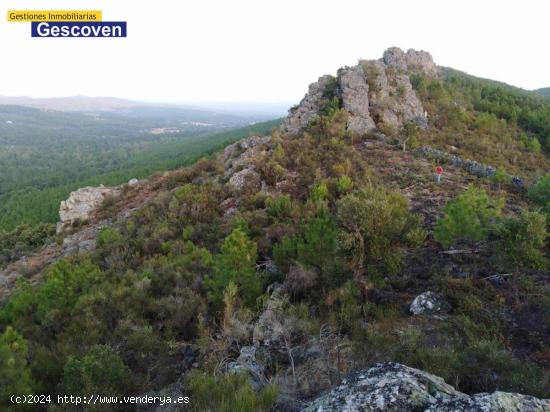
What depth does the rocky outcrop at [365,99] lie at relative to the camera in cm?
2366

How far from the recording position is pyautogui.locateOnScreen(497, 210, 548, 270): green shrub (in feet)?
23.6

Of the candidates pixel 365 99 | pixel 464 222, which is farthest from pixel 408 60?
pixel 464 222

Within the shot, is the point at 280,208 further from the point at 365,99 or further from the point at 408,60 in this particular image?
the point at 408,60

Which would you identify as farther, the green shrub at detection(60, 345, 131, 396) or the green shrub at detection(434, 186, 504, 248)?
the green shrub at detection(434, 186, 504, 248)

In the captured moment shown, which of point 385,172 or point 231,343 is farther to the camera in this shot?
point 385,172

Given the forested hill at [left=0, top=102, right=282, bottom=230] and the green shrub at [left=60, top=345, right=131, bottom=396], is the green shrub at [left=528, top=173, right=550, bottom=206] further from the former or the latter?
the forested hill at [left=0, top=102, right=282, bottom=230]

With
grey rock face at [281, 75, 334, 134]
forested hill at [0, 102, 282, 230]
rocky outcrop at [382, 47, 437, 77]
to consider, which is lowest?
forested hill at [0, 102, 282, 230]

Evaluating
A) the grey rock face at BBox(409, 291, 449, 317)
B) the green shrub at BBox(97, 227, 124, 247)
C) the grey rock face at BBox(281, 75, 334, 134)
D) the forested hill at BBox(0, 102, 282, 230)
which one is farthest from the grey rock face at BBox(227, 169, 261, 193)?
the forested hill at BBox(0, 102, 282, 230)

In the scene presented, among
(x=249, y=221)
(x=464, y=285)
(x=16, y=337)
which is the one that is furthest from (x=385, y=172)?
(x=16, y=337)

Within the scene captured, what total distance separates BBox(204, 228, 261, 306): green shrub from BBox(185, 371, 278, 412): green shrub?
3.51m

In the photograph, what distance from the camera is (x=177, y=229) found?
1650 centimetres

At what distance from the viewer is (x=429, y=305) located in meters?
7.40

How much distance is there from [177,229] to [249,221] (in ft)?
14.1

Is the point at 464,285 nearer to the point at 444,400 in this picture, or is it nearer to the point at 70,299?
the point at 444,400
